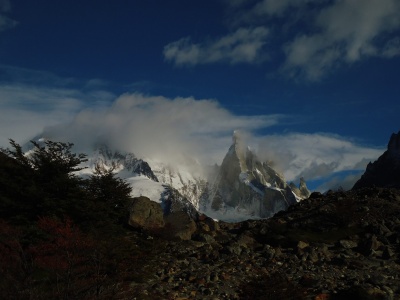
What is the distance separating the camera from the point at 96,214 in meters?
36.0

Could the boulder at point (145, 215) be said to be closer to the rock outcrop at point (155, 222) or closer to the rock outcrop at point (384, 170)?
the rock outcrop at point (155, 222)

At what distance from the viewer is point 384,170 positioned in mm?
186625

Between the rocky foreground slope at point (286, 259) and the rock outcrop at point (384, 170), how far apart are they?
136 m

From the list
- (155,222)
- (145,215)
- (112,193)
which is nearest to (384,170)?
(155,222)

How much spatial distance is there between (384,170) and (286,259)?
562ft

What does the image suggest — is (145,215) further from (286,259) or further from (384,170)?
(384,170)

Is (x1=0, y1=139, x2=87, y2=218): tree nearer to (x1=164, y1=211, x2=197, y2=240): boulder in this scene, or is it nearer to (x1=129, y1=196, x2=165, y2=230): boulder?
(x1=129, y1=196, x2=165, y2=230): boulder

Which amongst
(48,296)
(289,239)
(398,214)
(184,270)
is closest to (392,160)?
(398,214)

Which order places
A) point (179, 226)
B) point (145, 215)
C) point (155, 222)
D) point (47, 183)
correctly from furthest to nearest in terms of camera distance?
point (179, 226)
point (145, 215)
point (155, 222)
point (47, 183)

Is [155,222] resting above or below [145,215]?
below

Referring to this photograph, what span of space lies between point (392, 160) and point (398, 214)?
153785mm

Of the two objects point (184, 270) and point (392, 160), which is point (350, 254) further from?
point (392, 160)

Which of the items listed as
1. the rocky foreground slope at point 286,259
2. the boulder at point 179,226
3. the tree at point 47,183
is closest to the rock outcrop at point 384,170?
the rocky foreground slope at point 286,259

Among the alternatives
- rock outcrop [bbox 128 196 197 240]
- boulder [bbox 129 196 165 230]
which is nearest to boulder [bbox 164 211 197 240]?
rock outcrop [bbox 128 196 197 240]
